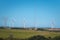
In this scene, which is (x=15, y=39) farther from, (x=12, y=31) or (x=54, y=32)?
(x=54, y=32)

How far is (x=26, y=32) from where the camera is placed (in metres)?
8.22

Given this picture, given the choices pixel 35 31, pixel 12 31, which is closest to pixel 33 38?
pixel 35 31

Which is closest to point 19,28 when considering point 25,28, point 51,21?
point 25,28

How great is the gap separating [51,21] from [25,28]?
1060 millimetres

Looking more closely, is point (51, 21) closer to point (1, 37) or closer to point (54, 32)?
point (54, 32)

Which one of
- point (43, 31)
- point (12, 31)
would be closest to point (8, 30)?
point (12, 31)

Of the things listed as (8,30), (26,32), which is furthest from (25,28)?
(8,30)

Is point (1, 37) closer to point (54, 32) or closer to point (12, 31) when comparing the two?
point (12, 31)

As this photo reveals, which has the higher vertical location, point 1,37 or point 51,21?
point 51,21

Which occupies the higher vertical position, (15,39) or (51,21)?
(51,21)

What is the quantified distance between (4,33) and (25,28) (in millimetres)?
835

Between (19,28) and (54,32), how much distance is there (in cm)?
137

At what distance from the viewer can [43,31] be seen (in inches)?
326

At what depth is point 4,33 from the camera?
26.9ft
